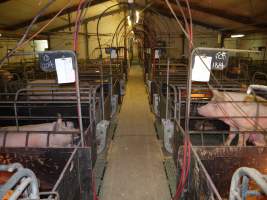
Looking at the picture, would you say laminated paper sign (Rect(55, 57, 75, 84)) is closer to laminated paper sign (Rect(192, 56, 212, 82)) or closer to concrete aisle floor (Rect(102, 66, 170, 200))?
laminated paper sign (Rect(192, 56, 212, 82))

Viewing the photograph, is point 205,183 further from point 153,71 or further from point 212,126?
point 153,71

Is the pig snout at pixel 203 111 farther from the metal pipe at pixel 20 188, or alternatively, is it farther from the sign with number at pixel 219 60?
the metal pipe at pixel 20 188

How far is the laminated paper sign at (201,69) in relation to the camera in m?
1.68

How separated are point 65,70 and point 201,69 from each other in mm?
1040

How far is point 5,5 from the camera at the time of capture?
879 centimetres

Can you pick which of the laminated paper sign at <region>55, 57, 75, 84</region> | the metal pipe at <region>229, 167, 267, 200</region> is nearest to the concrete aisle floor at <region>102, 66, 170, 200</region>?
the laminated paper sign at <region>55, 57, 75, 84</region>

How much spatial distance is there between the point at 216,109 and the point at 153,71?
320cm

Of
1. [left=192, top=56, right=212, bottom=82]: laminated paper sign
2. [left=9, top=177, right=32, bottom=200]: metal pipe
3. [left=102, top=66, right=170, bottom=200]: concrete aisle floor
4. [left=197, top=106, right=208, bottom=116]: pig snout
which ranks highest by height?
[left=192, top=56, right=212, bottom=82]: laminated paper sign

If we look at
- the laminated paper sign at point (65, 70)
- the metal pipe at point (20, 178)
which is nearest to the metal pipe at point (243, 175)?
the metal pipe at point (20, 178)

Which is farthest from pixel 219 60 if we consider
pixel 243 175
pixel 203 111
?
pixel 203 111

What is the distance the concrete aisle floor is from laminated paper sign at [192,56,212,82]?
1.66m

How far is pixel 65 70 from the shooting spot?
178 cm

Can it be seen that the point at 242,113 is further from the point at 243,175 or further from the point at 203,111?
the point at 243,175

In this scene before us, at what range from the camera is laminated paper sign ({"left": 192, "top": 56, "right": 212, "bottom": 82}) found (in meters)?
1.68
